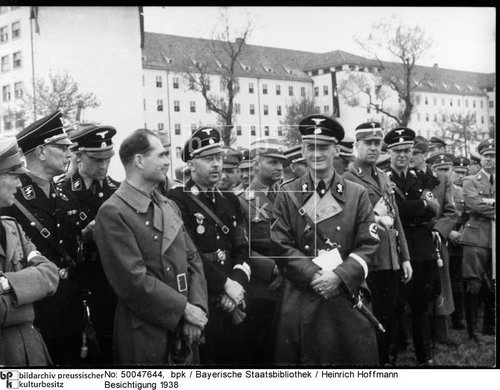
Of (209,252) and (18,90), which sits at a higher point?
(18,90)

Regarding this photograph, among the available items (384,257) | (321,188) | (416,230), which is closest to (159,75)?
(321,188)

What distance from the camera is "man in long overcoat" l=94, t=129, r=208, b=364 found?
11.7 feet

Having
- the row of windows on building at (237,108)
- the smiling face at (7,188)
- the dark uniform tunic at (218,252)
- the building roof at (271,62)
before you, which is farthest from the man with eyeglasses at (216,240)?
the smiling face at (7,188)

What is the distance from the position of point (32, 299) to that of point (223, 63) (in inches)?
85.9

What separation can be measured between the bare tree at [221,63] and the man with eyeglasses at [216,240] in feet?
1.39

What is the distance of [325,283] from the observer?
3.93 m

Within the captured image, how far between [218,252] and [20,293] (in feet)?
4.24

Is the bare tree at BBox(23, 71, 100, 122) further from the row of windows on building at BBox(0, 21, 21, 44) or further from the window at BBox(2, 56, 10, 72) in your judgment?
the row of windows on building at BBox(0, 21, 21, 44)

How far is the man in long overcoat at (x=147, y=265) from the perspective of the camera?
11.7 feet

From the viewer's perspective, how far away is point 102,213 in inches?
142

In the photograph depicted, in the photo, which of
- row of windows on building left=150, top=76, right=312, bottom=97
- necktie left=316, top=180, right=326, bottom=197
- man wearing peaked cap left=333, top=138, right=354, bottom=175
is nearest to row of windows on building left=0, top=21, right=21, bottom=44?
→ row of windows on building left=150, top=76, right=312, bottom=97

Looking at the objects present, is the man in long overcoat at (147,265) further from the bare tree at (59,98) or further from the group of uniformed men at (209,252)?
the bare tree at (59,98)

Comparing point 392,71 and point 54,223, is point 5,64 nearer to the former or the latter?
point 54,223

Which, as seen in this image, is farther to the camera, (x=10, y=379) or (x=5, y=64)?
(x=5, y=64)
